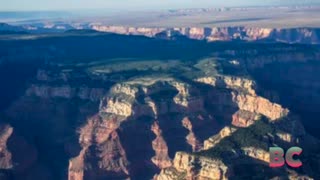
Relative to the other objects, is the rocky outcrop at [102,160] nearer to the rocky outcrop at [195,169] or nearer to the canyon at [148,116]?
the canyon at [148,116]

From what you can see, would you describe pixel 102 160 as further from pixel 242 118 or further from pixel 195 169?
pixel 195 169

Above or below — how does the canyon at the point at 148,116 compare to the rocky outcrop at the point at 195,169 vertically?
below

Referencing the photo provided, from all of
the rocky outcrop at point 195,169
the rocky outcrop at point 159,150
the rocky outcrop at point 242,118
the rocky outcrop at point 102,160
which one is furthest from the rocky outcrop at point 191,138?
the rocky outcrop at point 195,169

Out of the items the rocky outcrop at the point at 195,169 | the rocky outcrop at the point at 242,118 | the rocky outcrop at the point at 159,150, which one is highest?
the rocky outcrop at the point at 195,169

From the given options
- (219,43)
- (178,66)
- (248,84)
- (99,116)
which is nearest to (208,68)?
(178,66)

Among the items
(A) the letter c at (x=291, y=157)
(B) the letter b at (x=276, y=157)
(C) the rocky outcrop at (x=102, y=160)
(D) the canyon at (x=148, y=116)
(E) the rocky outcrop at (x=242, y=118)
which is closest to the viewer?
(B) the letter b at (x=276, y=157)

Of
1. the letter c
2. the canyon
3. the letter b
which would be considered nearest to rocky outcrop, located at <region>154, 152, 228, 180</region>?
the canyon

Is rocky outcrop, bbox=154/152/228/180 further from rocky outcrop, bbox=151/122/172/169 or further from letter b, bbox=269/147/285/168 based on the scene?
rocky outcrop, bbox=151/122/172/169
